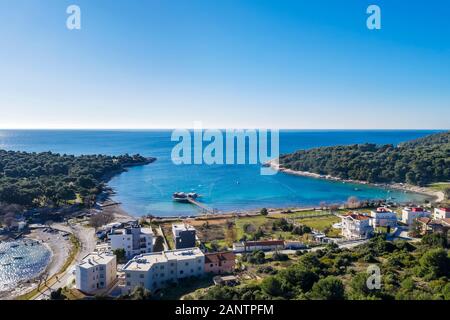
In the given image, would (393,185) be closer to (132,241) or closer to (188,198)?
(188,198)

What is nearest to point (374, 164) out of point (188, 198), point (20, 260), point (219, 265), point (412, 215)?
point (412, 215)

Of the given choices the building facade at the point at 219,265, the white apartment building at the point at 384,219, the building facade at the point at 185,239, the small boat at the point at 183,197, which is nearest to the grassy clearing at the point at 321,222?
the white apartment building at the point at 384,219

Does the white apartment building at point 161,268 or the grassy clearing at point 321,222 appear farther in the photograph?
the grassy clearing at point 321,222

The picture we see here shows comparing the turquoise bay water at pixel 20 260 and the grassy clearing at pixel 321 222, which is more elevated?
the grassy clearing at pixel 321 222

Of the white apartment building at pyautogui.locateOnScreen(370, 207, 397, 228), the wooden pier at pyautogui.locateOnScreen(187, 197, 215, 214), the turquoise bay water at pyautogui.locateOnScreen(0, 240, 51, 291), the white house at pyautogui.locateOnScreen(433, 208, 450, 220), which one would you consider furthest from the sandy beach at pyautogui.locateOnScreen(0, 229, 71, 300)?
the white house at pyautogui.locateOnScreen(433, 208, 450, 220)

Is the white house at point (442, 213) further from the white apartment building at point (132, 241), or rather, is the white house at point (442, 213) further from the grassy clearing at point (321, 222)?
the white apartment building at point (132, 241)

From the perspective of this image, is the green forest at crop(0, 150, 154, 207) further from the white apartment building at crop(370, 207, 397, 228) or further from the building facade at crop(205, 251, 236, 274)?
the white apartment building at crop(370, 207, 397, 228)
